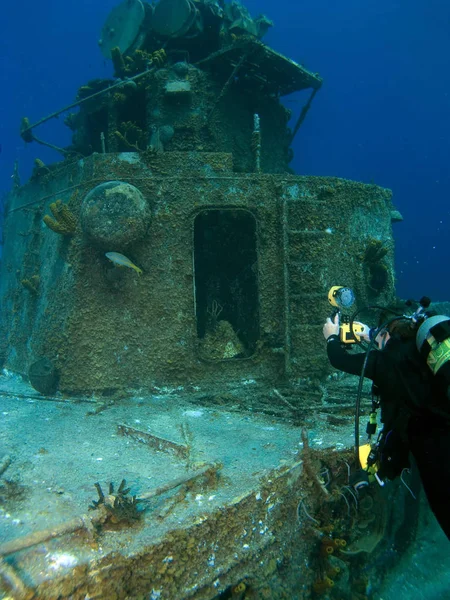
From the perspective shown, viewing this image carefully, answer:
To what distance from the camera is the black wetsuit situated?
84.7 inches

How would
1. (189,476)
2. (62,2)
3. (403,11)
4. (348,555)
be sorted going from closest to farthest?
(189,476)
(348,555)
(62,2)
(403,11)

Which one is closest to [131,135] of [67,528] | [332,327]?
[332,327]

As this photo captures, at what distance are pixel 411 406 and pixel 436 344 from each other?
43 cm

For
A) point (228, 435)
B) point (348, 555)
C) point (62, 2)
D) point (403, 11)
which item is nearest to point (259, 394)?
point (228, 435)

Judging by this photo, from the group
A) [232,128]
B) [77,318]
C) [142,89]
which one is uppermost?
[142,89]

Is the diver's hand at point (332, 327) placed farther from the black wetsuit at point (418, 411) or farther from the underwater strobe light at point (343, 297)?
the black wetsuit at point (418, 411)

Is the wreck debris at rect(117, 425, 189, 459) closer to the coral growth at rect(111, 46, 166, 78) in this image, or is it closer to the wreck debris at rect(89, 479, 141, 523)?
the wreck debris at rect(89, 479, 141, 523)

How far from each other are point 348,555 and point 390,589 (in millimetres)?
539

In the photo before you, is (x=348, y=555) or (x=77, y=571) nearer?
(x=77, y=571)

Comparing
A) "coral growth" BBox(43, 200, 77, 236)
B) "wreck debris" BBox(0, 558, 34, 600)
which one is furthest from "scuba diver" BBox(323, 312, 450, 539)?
"coral growth" BBox(43, 200, 77, 236)

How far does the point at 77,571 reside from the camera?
227 centimetres

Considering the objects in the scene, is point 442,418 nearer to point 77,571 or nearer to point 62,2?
point 77,571

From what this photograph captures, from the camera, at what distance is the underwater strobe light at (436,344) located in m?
2.16

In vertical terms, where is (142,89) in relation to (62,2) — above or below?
below
